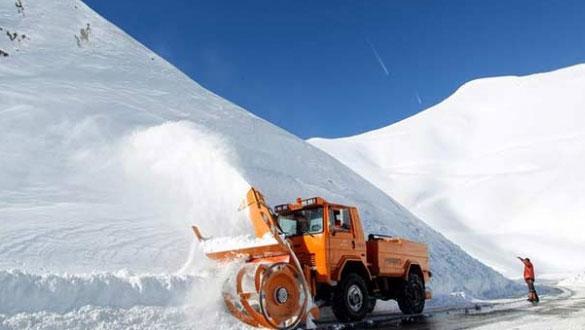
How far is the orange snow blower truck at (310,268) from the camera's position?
10.2m

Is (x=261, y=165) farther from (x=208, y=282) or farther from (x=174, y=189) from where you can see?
(x=208, y=282)

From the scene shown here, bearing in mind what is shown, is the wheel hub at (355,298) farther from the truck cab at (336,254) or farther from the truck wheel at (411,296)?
the truck wheel at (411,296)

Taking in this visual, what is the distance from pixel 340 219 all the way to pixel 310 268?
135cm

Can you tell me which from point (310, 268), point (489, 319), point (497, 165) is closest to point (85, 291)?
point (310, 268)

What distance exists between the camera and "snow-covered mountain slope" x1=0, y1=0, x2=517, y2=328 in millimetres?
9633

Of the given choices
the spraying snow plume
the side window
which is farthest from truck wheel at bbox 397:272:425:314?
the spraying snow plume

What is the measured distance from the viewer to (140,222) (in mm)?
13969

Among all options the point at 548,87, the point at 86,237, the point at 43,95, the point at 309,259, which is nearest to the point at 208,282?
the point at 309,259

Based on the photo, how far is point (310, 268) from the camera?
1132 centimetres

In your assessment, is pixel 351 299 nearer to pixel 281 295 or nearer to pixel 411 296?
pixel 281 295

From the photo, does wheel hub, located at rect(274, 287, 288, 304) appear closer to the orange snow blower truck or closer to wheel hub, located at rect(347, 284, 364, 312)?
the orange snow blower truck

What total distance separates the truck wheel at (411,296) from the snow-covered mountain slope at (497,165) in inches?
913

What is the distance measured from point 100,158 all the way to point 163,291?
784 cm

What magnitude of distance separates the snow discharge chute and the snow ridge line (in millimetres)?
986
